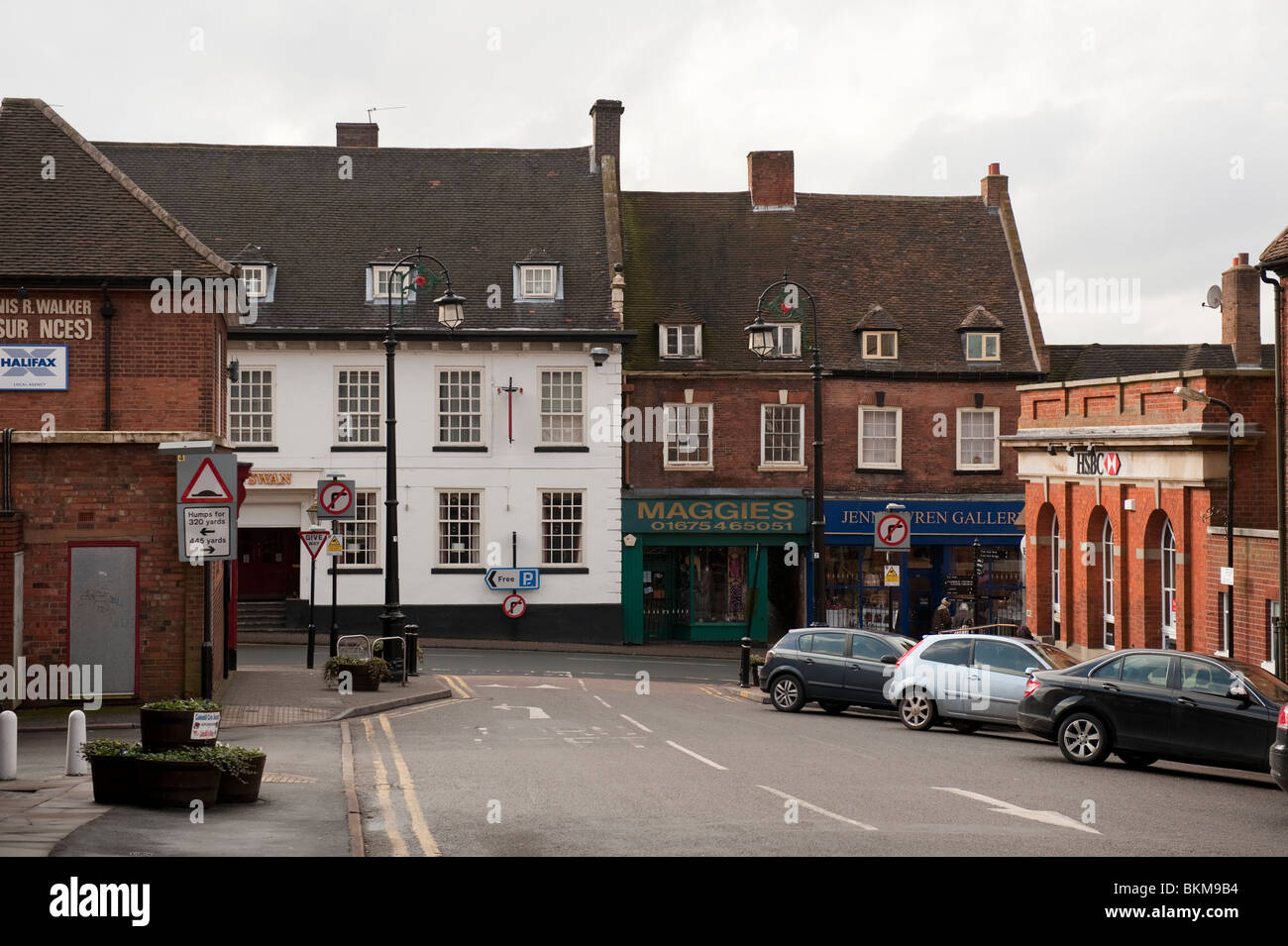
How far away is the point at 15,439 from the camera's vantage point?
69.9 feet

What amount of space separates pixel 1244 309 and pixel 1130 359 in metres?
5.04

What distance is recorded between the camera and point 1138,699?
57.3 ft

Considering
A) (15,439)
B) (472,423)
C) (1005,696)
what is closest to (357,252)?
(472,423)

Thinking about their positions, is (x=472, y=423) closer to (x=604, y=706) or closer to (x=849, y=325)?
(x=849, y=325)

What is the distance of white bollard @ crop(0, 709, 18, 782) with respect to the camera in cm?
1405

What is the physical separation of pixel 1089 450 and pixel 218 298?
686 inches

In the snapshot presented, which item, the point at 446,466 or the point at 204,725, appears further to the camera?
the point at 446,466

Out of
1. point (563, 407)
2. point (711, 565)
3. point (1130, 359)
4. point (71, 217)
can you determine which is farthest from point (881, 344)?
point (71, 217)

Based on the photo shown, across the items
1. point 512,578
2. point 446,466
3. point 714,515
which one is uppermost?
point 446,466

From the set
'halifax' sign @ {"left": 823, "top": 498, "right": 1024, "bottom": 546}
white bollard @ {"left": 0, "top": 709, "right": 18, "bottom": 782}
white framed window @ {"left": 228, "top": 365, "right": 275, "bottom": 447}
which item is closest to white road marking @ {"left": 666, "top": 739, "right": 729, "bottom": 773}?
white bollard @ {"left": 0, "top": 709, "right": 18, "bottom": 782}

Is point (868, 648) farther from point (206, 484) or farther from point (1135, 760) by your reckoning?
point (206, 484)

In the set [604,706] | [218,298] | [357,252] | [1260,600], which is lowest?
[604,706]

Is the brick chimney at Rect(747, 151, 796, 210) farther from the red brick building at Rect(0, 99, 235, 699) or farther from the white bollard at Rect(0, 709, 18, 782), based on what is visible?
the white bollard at Rect(0, 709, 18, 782)

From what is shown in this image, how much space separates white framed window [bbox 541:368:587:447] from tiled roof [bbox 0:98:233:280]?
57.2 ft
